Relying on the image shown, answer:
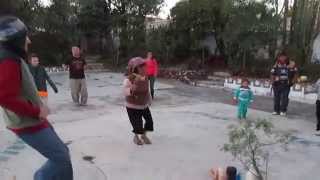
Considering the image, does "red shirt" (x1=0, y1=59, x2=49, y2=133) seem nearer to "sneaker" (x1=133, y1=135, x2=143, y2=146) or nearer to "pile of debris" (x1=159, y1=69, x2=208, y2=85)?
"sneaker" (x1=133, y1=135, x2=143, y2=146)

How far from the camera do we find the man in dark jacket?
2.83m

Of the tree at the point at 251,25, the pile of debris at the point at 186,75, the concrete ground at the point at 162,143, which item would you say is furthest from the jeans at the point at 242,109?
the pile of debris at the point at 186,75

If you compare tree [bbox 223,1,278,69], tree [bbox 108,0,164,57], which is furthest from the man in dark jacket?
tree [bbox 108,0,164,57]

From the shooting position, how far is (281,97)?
926cm

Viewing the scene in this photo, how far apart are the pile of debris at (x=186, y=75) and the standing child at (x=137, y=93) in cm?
900

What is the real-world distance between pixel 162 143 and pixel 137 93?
89 centimetres

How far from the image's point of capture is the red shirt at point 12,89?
2.80 meters

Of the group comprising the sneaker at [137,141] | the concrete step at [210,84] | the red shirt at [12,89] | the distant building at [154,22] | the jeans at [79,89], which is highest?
the distant building at [154,22]

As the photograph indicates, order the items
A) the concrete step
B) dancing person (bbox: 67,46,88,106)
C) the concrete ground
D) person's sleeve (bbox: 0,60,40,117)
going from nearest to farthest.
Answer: person's sleeve (bbox: 0,60,40,117)
the concrete ground
dancing person (bbox: 67,46,88,106)
the concrete step

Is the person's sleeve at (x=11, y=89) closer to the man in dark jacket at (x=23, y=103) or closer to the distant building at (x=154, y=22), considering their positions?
the man in dark jacket at (x=23, y=103)

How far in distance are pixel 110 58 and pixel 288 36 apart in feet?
31.6

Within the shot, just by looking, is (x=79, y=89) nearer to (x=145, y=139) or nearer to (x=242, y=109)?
(x=242, y=109)

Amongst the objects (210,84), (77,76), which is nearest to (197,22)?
(210,84)

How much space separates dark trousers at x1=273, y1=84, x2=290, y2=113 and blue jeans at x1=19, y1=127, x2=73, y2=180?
6858 mm
